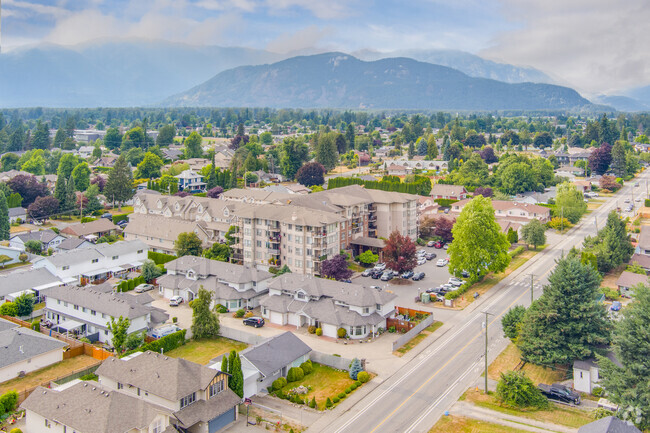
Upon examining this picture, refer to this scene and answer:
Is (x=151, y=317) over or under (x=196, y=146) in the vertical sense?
under

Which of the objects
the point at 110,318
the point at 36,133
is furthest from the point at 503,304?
the point at 36,133

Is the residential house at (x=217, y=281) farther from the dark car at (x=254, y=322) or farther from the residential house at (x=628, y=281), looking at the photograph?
the residential house at (x=628, y=281)

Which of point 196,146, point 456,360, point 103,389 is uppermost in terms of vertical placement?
point 196,146

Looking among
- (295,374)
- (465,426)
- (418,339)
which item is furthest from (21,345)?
(465,426)

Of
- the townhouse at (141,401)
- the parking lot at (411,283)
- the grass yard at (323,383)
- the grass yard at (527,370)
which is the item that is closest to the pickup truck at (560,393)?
the grass yard at (527,370)

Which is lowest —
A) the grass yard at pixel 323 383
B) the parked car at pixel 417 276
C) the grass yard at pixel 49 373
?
the grass yard at pixel 323 383

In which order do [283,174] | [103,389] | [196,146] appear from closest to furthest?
1. [103,389]
2. [283,174]
3. [196,146]

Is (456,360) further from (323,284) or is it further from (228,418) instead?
(228,418)
